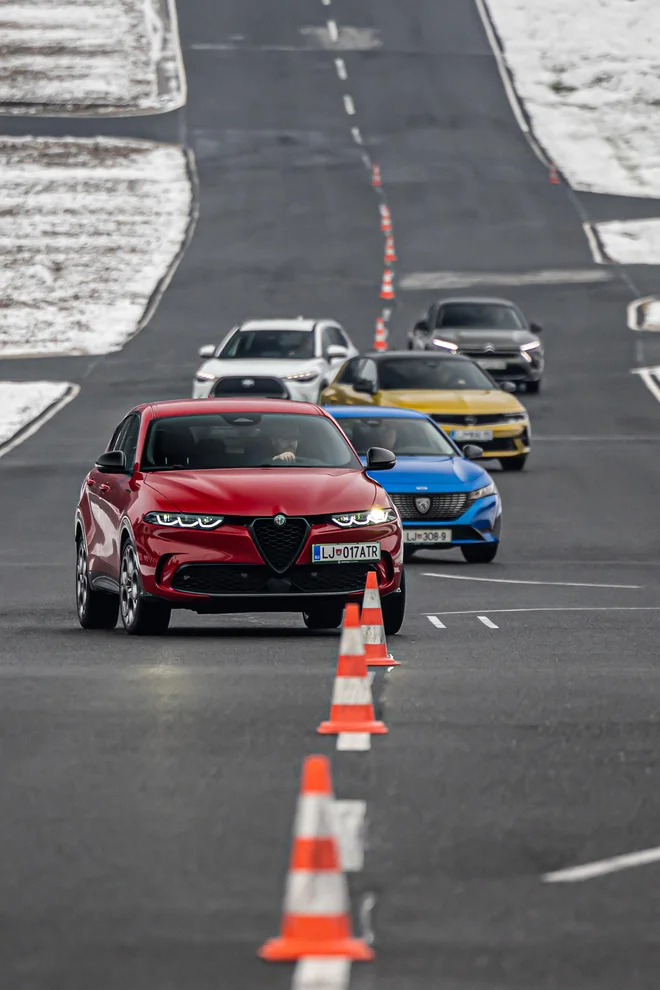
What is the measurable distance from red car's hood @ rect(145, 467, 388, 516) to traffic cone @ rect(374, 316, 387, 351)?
27.0m

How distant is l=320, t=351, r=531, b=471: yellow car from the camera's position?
27.1 metres

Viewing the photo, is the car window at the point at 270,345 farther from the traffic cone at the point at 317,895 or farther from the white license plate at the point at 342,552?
the traffic cone at the point at 317,895

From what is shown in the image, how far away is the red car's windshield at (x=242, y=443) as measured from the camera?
14805mm

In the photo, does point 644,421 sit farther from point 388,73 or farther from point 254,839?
point 388,73

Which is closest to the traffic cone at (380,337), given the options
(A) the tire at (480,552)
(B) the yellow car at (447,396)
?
(B) the yellow car at (447,396)

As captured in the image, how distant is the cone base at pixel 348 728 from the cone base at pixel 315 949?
12.7ft

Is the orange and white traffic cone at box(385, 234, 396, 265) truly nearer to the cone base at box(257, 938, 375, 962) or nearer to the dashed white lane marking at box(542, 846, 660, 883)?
the dashed white lane marking at box(542, 846, 660, 883)

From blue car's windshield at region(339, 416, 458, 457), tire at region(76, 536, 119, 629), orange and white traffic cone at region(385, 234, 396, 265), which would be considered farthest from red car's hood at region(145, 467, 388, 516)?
orange and white traffic cone at region(385, 234, 396, 265)

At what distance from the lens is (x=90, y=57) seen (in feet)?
249

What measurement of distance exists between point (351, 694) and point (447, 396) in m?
17.9

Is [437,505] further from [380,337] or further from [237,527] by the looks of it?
[380,337]

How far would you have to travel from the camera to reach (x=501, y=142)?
6675 centimetres

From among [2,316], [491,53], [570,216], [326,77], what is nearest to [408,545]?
[2,316]

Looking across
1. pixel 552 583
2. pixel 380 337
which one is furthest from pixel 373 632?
pixel 380 337
